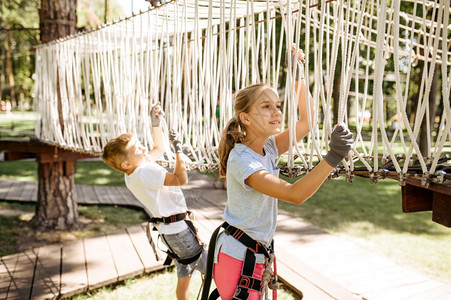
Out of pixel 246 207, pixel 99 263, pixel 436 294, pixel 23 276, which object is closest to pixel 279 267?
pixel 436 294

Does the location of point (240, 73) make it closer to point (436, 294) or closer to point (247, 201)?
point (247, 201)

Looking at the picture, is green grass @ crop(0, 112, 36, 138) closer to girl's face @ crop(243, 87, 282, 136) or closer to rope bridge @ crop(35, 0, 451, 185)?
rope bridge @ crop(35, 0, 451, 185)

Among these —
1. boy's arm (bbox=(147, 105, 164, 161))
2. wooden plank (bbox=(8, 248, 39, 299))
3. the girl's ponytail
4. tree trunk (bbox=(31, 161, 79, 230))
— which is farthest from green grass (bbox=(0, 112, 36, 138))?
the girl's ponytail

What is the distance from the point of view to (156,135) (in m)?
2.16

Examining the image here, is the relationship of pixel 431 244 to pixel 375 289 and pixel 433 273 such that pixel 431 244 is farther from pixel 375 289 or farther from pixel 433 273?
pixel 375 289

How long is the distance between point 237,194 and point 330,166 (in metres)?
0.41

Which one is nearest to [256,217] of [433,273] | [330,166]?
[330,166]

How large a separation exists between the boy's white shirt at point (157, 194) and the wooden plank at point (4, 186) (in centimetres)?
473

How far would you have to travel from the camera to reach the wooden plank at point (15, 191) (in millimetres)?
5801

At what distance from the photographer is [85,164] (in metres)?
9.13

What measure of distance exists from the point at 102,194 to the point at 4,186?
1804mm

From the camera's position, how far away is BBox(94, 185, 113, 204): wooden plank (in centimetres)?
574

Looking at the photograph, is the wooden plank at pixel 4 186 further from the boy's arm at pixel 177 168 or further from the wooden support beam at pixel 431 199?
the wooden support beam at pixel 431 199

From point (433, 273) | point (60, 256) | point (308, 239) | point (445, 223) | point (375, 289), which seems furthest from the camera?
point (308, 239)
